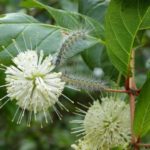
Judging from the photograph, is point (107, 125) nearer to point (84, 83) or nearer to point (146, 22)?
point (84, 83)

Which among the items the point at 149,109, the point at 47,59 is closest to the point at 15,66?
the point at 47,59

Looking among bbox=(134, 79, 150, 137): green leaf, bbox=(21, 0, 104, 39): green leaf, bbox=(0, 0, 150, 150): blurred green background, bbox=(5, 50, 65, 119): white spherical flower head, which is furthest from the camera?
bbox=(0, 0, 150, 150): blurred green background

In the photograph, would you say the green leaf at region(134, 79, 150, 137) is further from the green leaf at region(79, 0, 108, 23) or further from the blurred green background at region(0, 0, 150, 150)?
the green leaf at region(79, 0, 108, 23)

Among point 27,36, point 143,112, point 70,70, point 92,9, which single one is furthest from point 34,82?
point 92,9

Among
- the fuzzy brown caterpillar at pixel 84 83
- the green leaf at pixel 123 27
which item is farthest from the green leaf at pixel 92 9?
the fuzzy brown caterpillar at pixel 84 83

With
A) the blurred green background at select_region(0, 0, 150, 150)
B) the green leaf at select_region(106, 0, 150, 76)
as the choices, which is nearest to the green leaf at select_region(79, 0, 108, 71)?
the blurred green background at select_region(0, 0, 150, 150)

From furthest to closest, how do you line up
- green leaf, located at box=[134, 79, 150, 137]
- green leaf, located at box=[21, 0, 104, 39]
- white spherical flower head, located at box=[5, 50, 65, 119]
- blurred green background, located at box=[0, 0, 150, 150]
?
blurred green background, located at box=[0, 0, 150, 150] → green leaf, located at box=[21, 0, 104, 39] → green leaf, located at box=[134, 79, 150, 137] → white spherical flower head, located at box=[5, 50, 65, 119]
